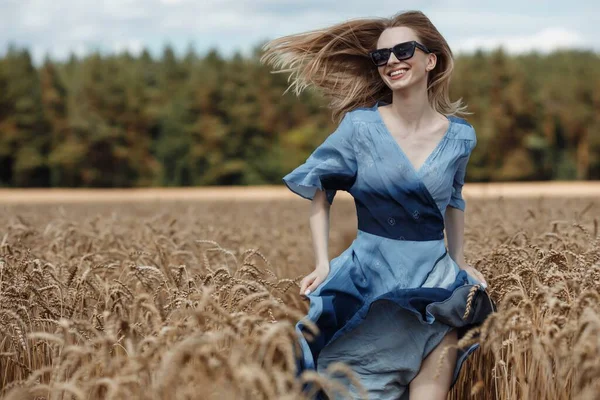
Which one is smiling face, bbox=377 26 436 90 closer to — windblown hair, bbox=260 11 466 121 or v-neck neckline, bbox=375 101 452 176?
windblown hair, bbox=260 11 466 121

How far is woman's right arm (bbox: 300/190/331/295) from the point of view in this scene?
149 inches

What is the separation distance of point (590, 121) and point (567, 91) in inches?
97.8

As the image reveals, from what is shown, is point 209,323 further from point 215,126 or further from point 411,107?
point 215,126

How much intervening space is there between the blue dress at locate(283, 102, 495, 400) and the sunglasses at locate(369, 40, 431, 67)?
0.25m

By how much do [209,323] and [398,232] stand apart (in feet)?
3.14

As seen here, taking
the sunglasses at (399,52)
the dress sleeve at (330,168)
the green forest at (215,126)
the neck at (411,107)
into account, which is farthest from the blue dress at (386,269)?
→ the green forest at (215,126)

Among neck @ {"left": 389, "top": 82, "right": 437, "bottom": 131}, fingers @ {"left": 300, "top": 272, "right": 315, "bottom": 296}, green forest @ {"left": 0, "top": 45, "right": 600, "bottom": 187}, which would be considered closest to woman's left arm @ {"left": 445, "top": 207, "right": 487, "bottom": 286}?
neck @ {"left": 389, "top": 82, "right": 437, "bottom": 131}

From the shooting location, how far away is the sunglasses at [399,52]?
154 inches

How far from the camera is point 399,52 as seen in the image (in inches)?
155

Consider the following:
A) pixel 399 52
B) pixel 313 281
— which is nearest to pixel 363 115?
pixel 399 52

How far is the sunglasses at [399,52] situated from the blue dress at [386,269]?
0.25 m

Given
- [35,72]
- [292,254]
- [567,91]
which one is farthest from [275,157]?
[292,254]

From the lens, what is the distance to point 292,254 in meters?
7.62

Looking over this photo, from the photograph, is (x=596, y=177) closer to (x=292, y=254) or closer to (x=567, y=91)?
(x=567, y=91)
